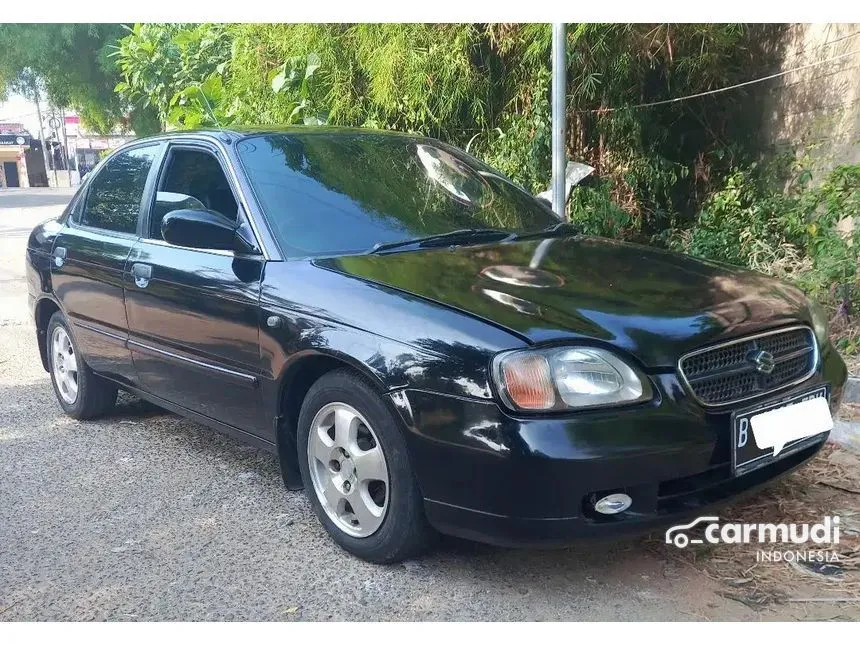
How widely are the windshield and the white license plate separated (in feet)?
4.75

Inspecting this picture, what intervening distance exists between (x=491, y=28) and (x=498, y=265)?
3.88 m

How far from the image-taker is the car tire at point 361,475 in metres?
2.79

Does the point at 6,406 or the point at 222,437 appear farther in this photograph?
the point at 6,406

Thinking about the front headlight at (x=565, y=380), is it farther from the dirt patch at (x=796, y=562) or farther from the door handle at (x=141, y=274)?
the door handle at (x=141, y=274)

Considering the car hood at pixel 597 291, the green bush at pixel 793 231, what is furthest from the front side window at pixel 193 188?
the green bush at pixel 793 231

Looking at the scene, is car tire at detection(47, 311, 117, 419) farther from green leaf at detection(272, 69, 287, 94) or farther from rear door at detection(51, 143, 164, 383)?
green leaf at detection(272, 69, 287, 94)

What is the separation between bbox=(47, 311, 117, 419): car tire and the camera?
4855mm

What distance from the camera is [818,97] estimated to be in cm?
666

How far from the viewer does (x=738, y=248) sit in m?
6.64

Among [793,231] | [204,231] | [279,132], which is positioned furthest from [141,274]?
[793,231]

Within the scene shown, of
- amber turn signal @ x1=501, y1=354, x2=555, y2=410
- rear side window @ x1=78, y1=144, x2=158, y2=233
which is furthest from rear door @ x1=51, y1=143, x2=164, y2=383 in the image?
amber turn signal @ x1=501, y1=354, x2=555, y2=410

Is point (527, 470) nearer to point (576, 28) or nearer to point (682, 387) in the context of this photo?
point (682, 387)

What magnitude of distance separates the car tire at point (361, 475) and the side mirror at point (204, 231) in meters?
0.74

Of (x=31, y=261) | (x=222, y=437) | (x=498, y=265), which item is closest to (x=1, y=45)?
(x=31, y=261)
